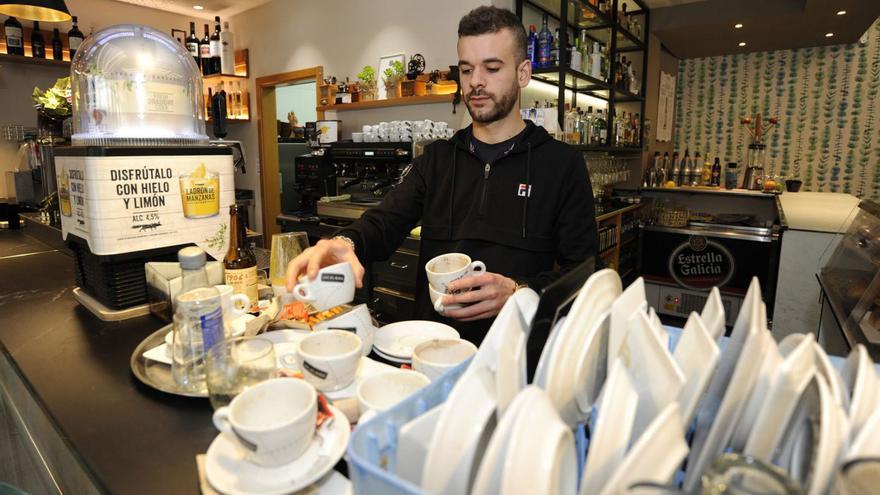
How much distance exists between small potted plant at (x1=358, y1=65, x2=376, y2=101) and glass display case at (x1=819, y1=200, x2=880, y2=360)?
11.4 feet

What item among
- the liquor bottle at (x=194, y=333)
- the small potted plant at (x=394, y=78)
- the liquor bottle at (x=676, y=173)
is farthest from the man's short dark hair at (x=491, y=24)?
the liquor bottle at (x=676, y=173)

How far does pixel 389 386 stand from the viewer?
826 mm

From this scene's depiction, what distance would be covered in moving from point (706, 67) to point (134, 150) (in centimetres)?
722

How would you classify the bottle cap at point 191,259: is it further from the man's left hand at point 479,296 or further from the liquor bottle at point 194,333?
the man's left hand at point 479,296

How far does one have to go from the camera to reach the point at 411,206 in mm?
2061

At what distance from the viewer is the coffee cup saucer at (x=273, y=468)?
69 cm

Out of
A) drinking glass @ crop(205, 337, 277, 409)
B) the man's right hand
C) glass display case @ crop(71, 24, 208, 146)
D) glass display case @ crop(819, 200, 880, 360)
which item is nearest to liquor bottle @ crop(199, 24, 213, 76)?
glass display case @ crop(71, 24, 208, 146)

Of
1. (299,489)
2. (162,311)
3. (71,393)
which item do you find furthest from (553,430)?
(162,311)

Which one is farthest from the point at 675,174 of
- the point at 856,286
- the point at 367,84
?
the point at 856,286

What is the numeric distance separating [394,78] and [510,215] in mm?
2616

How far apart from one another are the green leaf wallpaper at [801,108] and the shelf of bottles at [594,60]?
5.87 feet

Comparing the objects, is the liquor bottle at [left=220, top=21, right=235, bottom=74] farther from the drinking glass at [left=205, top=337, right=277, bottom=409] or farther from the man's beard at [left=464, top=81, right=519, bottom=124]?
the drinking glass at [left=205, top=337, right=277, bottom=409]

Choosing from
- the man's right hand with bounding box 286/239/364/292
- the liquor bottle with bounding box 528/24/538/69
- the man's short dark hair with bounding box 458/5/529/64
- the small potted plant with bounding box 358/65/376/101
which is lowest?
the man's right hand with bounding box 286/239/364/292

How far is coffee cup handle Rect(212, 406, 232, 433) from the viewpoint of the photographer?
73 cm
